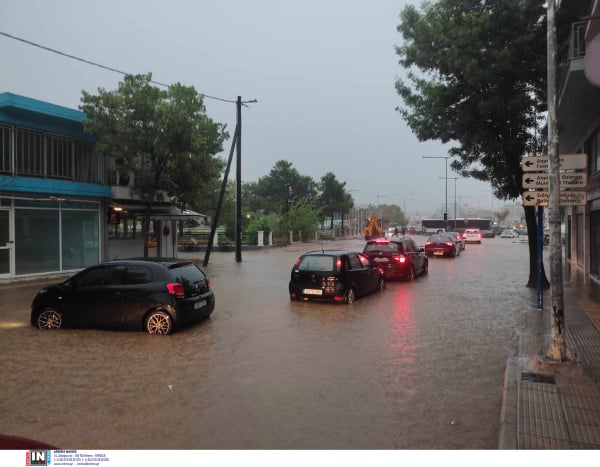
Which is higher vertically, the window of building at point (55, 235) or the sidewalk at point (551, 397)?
the window of building at point (55, 235)

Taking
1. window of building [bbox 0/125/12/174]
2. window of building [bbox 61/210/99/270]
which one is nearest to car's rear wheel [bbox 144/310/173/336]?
window of building [bbox 0/125/12/174]

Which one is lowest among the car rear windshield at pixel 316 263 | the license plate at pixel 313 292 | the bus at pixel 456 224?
the license plate at pixel 313 292

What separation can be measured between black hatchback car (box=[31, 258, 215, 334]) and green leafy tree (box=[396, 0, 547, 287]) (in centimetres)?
914

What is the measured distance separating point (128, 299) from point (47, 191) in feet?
35.0

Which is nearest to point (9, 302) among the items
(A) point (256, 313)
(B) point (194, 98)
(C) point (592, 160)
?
(A) point (256, 313)

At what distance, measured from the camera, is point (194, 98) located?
20.9 metres

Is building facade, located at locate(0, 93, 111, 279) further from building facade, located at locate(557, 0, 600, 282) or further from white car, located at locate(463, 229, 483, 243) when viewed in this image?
white car, located at locate(463, 229, 483, 243)

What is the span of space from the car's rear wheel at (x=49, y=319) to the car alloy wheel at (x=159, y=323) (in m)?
1.94

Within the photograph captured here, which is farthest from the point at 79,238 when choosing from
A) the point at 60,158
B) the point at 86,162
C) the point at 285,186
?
the point at 285,186

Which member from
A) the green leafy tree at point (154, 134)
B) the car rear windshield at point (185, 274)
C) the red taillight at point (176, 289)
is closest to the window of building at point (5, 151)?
the green leafy tree at point (154, 134)

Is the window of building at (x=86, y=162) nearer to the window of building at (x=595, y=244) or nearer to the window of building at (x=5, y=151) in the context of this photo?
the window of building at (x=5, y=151)

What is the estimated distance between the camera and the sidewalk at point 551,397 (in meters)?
4.45

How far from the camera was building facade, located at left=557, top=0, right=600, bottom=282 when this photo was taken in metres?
10.1

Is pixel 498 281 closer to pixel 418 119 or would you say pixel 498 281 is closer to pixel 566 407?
pixel 418 119
